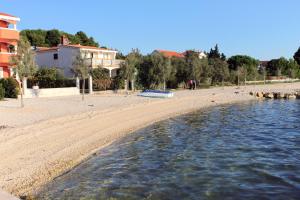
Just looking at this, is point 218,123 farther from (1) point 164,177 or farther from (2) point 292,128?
(1) point 164,177

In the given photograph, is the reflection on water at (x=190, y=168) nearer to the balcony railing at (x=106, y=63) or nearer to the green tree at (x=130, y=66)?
the green tree at (x=130, y=66)

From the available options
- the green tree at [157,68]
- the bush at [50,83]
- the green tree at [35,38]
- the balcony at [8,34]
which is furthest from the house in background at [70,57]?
the green tree at [35,38]

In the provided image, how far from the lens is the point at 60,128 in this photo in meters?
24.1

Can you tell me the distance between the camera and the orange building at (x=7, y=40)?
1921 inches

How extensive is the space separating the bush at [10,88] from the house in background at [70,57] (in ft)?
55.2

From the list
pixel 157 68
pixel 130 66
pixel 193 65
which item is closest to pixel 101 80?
pixel 130 66

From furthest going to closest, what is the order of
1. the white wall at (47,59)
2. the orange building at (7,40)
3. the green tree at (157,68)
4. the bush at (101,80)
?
1. the white wall at (47,59)
2. the green tree at (157,68)
3. the bush at (101,80)
4. the orange building at (7,40)

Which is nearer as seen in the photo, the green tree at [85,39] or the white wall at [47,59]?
the white wall at [47,59]

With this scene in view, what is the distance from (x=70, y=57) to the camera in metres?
63.4

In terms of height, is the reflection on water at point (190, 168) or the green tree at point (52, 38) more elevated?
the green tree at point (52, 38)

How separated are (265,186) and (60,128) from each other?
1296 cm

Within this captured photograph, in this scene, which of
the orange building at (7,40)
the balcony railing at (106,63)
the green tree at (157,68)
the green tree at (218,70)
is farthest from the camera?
the green tree at (218,70)

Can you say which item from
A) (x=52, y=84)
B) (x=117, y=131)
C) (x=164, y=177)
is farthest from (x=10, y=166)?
(x=52, y=84)

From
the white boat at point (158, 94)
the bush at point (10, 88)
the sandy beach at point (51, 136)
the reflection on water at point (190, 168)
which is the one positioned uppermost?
the bush at point (10, 88)
